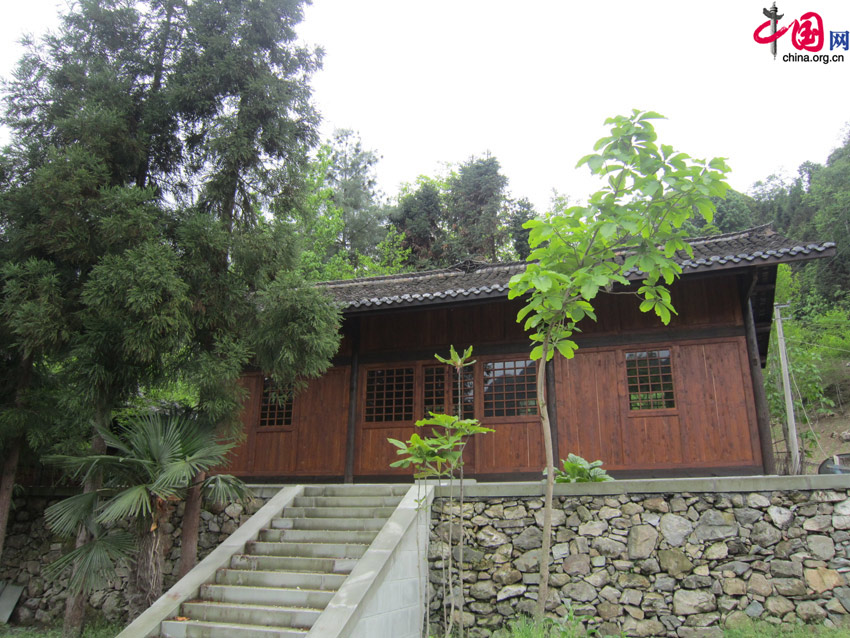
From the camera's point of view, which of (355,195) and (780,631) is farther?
(355,195)

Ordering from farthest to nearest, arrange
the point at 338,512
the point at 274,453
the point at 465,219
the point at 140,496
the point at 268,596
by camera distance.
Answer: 1. the point at 465,219
2. the point at 274,453
3. the point at 338,512
4. the point at 140,496
5. the point at 268,596

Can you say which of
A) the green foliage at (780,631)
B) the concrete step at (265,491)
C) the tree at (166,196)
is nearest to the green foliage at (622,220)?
the green foliage at (780,631)

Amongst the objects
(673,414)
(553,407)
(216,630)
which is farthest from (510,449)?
(216,630)

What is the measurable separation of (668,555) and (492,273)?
5.65 m

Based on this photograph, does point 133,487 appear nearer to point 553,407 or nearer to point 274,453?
point 274,453

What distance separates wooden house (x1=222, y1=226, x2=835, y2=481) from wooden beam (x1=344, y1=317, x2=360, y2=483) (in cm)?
2

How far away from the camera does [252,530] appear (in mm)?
6484

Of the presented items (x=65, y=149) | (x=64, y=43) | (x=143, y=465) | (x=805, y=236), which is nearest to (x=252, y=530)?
(x=143, y=465)

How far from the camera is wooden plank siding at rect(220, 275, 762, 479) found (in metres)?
7.58

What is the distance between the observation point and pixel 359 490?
286 inches

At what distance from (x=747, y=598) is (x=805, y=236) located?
27.9m

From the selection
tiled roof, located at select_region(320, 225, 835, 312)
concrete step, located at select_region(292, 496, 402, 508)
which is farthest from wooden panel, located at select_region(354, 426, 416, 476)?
tiled roof, located at select_region(320, 225, 835, 312)

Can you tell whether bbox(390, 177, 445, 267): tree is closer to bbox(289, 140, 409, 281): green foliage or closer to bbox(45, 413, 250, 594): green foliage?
bbox(289, 140, 409, 281): green foliage

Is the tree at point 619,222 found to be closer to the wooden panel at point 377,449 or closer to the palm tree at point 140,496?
the palm tree at point 140,496
